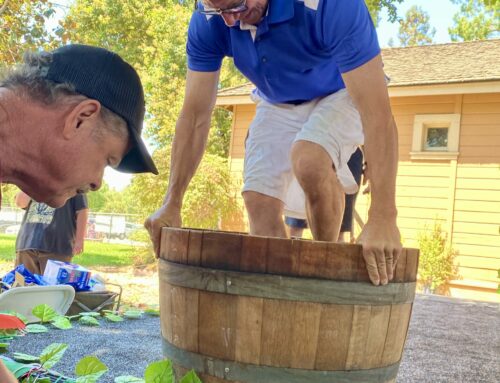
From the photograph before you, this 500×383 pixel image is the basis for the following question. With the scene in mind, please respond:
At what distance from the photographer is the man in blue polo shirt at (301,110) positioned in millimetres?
1597

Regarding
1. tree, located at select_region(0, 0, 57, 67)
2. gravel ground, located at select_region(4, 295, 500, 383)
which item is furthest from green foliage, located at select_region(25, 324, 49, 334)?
tree, located at select_region(0, 0, 57, 67)

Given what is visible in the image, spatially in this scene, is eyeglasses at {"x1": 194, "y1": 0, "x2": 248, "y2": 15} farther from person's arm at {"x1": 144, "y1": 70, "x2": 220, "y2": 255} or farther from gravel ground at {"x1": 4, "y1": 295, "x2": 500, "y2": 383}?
gravel ground at {"x1": 4, "y1": 295, "x2": 500, "y2": 383}

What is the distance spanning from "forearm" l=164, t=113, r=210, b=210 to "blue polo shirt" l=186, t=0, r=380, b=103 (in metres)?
0.22

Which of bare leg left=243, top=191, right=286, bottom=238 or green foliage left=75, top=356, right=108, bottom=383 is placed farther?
bare leg left=243, top=191, right=286, bottom=238

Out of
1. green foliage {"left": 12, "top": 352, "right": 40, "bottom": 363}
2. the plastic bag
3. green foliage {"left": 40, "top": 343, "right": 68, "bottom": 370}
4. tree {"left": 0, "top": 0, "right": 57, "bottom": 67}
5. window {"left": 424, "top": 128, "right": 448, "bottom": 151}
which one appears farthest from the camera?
window {"left": 424, "top": 128, "right": 448, "bottom": 151}

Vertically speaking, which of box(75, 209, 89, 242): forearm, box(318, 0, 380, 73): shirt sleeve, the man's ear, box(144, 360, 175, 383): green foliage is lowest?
box(144, 360, 175, 383): green foliage

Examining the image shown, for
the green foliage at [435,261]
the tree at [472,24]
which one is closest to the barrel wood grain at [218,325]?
the green foliage at [435,261]

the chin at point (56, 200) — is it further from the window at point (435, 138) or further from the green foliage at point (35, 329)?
the window at point (435, 138)

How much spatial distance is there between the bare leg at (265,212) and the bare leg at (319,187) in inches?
6.9

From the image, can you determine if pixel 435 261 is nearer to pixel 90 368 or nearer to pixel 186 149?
pixel 186 149

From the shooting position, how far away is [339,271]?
1387 millimetres

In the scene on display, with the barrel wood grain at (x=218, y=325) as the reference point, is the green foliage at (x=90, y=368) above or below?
below

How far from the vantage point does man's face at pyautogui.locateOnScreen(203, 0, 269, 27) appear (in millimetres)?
1855

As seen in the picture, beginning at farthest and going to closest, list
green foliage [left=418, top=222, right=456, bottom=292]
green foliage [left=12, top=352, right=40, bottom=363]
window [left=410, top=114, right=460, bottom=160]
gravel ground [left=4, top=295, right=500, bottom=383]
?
1. window [left=410, top=114, right=460, bottom=160]
2. green foliage [left=418, top=222, right=456, bottom=292]
3. gravel ground [left=4, top=295, right=500, bottom=383]
4. green foliage [left=12, top=352, right=40, bottom=363]
